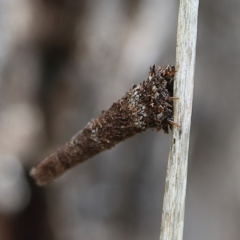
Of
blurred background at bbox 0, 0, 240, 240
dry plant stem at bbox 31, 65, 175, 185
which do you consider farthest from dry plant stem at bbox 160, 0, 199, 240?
blurred background at bbox 0, 0, 240, 240

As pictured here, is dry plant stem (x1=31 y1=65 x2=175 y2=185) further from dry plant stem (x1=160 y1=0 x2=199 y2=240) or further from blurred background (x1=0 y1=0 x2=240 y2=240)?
blurred background (x1=0 y1=0 x2=240 y2=240)

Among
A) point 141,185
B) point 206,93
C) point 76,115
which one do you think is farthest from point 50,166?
point 206,93

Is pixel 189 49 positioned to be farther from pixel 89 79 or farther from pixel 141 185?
pixel 141 185

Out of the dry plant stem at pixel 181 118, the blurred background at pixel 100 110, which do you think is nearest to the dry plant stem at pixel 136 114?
the dry plant stem at pixel 181 118

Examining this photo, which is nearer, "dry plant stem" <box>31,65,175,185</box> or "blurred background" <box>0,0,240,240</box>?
"dry plant stem" <box>31,65,175,185</box>

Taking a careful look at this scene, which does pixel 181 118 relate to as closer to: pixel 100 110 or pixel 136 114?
pixel 136 114
